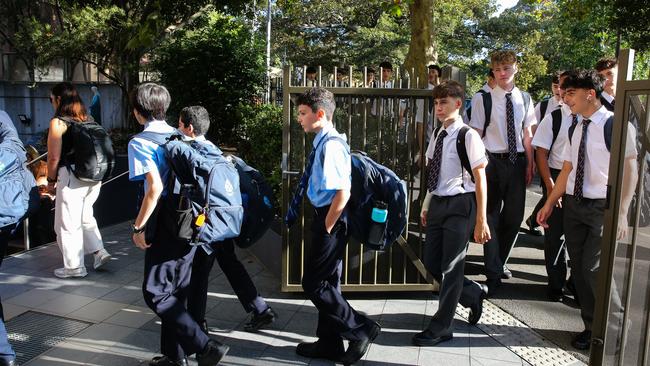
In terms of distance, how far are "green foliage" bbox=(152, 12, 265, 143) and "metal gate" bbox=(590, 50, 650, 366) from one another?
8.05 meters

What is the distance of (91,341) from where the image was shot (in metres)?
4.13

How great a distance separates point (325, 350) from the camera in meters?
3.86

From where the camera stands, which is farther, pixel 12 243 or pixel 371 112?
pixel 12 243

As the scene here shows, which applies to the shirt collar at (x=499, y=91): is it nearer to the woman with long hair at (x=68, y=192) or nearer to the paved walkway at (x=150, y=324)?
the paved walkway at (x=150, y=324)

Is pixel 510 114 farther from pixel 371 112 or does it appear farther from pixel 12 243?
pixel 12 243

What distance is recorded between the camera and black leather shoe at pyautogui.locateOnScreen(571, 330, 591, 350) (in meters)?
4.16

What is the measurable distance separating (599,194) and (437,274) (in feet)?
4.25

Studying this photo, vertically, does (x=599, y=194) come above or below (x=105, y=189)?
above

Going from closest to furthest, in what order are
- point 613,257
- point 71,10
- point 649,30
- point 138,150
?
point 613,257, point 138,150, point 71,10, point 649,30

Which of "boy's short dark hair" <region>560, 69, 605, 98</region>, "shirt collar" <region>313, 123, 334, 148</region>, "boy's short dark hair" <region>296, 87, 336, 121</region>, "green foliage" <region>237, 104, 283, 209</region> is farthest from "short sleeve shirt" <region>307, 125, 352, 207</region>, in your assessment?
"green foliage" <region>237, 104, 283, 209</region>

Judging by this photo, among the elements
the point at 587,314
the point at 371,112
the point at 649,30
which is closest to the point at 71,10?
the point at 371,112

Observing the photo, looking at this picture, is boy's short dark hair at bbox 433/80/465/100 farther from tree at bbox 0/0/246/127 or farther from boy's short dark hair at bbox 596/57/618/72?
tree at bbox 0/0/246/127

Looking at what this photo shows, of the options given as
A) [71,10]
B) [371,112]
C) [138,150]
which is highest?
[71,10]

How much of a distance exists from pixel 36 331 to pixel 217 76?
6.65m
